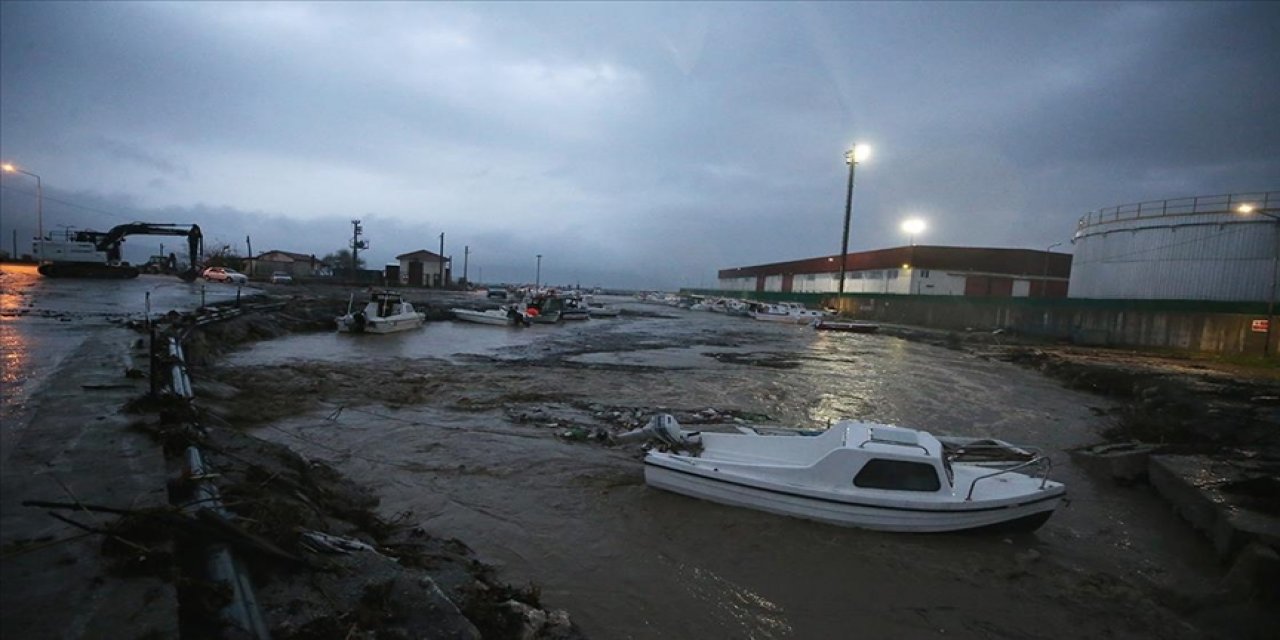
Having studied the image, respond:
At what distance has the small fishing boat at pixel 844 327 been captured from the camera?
42.8m

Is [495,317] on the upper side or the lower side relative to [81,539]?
lower

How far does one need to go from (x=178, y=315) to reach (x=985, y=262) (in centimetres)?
6185

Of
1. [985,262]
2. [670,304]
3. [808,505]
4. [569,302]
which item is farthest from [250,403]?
[670,304]

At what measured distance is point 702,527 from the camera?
7.81 metres

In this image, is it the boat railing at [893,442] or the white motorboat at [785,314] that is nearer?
the boat railing at [893,442]

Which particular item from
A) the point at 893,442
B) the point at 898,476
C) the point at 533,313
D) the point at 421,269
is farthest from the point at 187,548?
the point at 421,269

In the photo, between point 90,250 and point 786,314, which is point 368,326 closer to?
point 90,250

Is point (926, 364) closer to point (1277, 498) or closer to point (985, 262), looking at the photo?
point (1277, 498)

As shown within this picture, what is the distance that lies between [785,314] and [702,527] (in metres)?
49.8

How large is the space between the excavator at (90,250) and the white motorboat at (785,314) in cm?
4801

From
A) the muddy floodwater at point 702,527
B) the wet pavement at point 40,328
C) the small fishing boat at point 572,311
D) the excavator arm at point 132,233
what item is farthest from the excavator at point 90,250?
the muddy floodwater at point 702,527

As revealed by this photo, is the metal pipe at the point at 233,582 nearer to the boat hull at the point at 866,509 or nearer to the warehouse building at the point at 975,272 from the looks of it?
the boat hull at the point at 866,509

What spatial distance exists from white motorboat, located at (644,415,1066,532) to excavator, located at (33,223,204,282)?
45.1 m

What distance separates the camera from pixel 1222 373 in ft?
67.8
